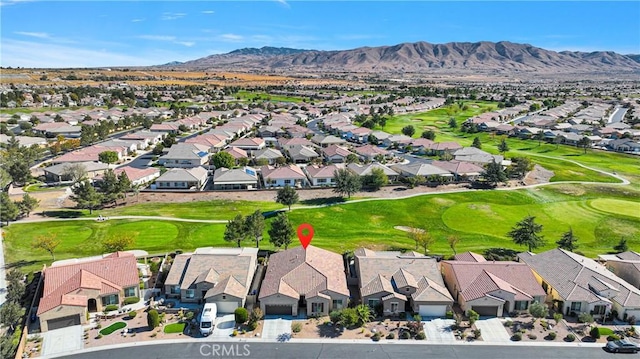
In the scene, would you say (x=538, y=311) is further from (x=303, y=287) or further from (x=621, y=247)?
(x=621, y=247)

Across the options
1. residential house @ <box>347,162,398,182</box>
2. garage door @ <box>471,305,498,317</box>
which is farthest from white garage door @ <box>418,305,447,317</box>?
residential house @ <box>347,162,398,182</box>

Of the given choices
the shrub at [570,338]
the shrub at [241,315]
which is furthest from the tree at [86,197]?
the shrub at [570,338]

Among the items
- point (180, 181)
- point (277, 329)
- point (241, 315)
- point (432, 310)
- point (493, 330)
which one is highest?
point (180, 181)

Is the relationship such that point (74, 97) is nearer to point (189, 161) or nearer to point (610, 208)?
point (189, 161)

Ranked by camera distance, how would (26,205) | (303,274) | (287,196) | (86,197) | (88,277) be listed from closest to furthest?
(88,277), (303,274), (26,205), (86,197), (287,196)

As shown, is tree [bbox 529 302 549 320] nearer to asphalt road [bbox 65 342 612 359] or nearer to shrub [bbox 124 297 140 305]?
asphalt road [bbox 65 342 612 359]

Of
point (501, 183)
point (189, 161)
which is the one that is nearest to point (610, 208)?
point (501, 183)

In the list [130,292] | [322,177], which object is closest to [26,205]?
[130,292]
